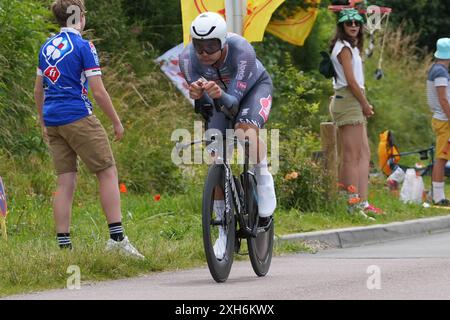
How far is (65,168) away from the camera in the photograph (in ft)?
30.2

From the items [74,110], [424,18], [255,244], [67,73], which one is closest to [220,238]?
[255,244]

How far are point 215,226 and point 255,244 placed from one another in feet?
1.85

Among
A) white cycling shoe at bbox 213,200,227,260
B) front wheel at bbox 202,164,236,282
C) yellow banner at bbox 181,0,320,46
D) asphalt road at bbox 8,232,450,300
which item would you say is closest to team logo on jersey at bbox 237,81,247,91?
front wheel at bbox 202,164,236,282

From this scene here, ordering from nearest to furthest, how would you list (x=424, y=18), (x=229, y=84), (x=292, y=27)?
(x=229, y=84), (x=292, y=27), (x=424, y=18)

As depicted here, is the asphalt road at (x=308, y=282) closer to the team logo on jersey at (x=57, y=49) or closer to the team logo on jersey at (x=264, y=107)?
the team logo on jersey at (x=264, y=107)

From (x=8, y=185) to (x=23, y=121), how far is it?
1.07 metres

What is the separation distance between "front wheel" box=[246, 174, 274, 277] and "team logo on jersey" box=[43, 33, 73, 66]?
1.58 metres

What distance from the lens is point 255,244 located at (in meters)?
8.74

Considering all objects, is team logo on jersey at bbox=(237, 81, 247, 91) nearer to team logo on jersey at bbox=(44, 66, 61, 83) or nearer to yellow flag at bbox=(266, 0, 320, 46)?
team logo on jersey at bbox=(44, 66, 61, 83)

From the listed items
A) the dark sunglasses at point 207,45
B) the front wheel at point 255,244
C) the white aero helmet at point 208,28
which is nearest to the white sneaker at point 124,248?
the front wheel at point 255,244

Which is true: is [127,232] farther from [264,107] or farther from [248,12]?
[248,12]

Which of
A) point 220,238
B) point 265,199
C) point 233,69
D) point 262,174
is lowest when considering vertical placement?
point 220,238

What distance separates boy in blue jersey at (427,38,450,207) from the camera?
573 inches
